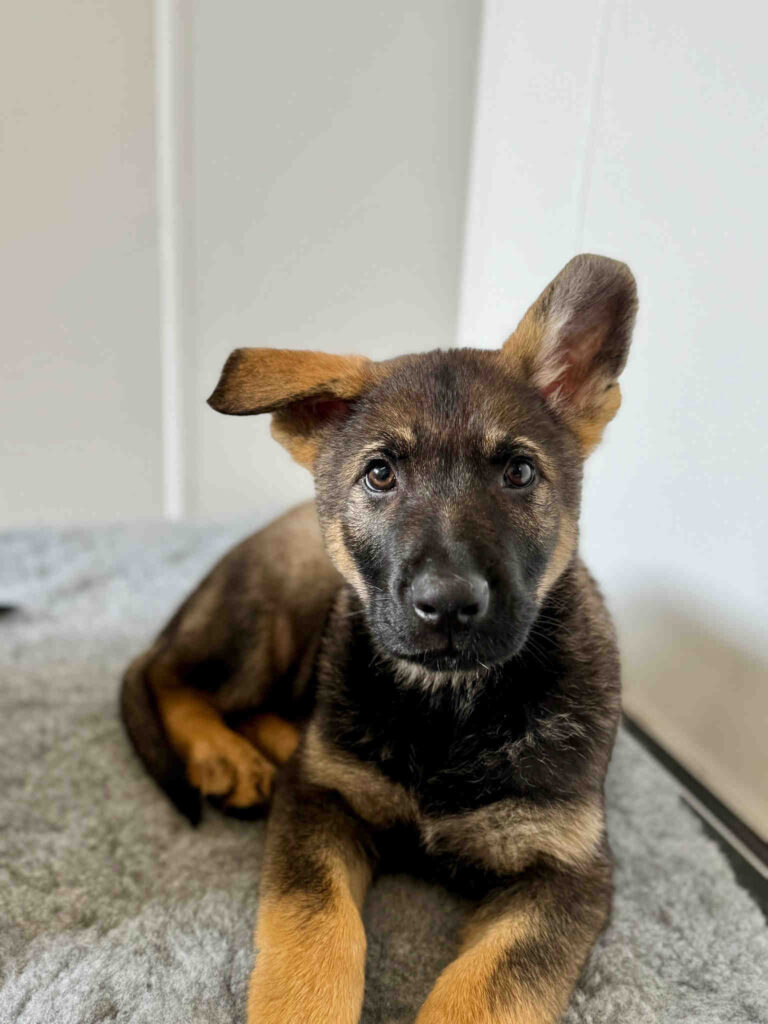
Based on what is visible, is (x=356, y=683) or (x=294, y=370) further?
(x=356, y=683)

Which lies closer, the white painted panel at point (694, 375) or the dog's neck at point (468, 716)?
the dog's neck at point (468, 716)

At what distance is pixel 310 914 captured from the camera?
189cm

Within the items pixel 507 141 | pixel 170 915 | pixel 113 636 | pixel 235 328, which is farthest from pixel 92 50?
pixel 170 915

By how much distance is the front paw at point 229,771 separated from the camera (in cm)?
250

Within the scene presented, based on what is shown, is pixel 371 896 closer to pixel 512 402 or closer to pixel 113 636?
pixel 512 402

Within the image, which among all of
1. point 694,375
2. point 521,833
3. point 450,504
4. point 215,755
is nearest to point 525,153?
point 694,375

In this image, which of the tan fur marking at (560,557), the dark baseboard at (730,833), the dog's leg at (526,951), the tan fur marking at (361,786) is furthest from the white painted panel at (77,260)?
the dog's leg at (526,951)

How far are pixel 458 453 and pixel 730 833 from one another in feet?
5.25

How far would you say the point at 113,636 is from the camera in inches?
139

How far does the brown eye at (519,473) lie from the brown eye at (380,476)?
0.27 metres

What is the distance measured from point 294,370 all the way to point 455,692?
888 mm

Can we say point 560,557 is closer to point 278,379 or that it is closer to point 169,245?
point 278,379

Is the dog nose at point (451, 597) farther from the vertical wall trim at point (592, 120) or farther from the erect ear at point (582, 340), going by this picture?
the vertical wall trim at point (592, 120)

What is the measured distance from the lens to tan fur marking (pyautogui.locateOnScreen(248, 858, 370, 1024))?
1720 millimetres
